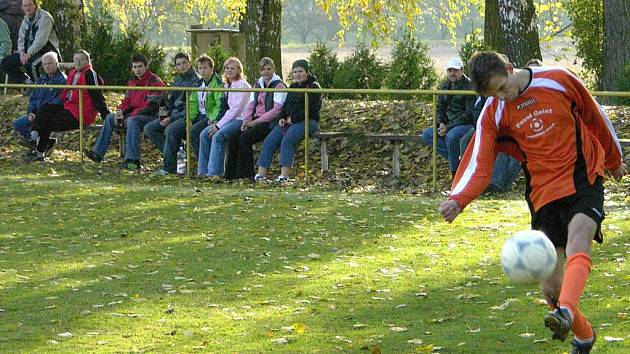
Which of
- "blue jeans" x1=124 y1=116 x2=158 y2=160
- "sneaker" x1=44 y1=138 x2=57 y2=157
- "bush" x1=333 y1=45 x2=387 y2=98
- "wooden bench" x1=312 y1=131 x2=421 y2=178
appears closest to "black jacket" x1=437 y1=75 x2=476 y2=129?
"wooden bench" x1=312 y1=131 x2=421 y2=178

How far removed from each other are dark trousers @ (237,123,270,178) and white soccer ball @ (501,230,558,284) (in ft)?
33.8

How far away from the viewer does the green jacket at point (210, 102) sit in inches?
699

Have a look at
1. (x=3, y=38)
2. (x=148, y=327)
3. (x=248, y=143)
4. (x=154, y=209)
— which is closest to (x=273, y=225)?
(x=154, y=209)

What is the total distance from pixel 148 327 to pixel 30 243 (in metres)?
4.16

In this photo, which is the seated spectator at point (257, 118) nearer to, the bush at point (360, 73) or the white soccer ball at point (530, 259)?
the bush at point (360, 73)

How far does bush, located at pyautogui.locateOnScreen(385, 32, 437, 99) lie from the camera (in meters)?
22.0

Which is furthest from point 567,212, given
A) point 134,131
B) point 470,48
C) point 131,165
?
point 470,48

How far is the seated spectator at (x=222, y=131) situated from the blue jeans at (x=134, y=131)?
4.04ft

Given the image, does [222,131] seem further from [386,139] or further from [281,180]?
[386,139]

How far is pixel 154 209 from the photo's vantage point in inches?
587

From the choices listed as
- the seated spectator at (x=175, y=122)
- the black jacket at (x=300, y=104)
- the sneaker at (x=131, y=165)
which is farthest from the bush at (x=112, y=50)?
the black jacket at (x=300, y=104)

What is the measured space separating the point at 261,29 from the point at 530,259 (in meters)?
16.8

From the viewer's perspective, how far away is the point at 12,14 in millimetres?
25469

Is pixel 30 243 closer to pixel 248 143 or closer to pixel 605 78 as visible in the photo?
pixel 248 143
